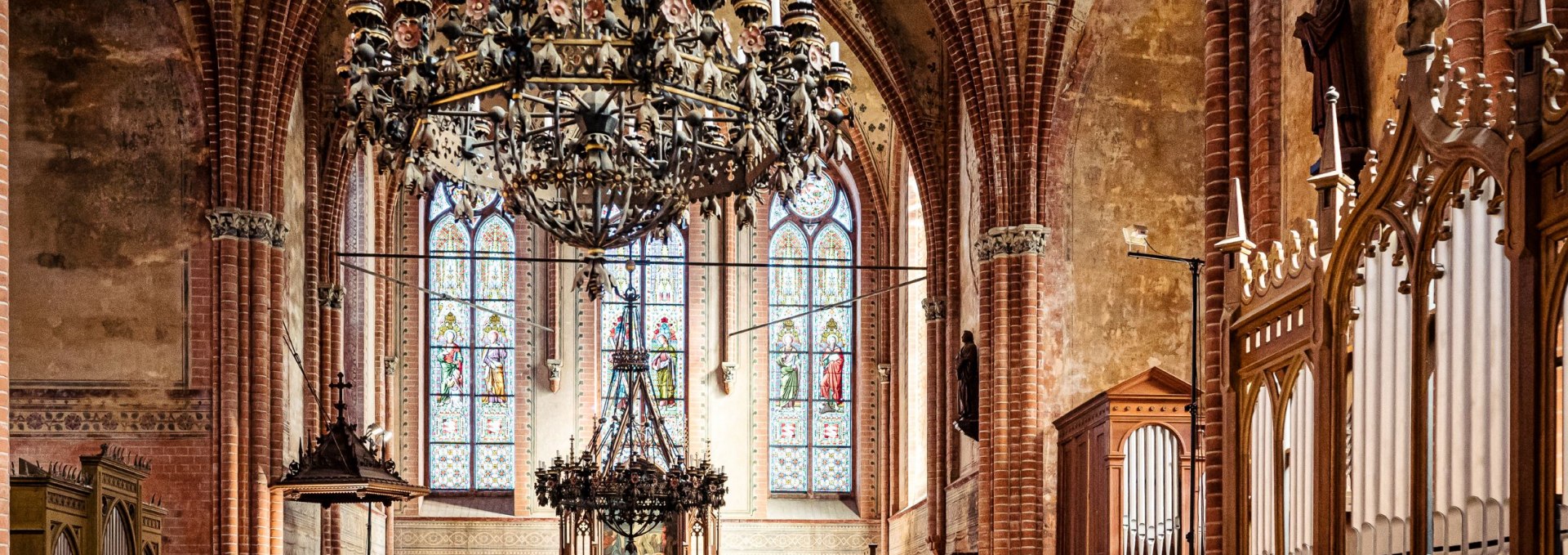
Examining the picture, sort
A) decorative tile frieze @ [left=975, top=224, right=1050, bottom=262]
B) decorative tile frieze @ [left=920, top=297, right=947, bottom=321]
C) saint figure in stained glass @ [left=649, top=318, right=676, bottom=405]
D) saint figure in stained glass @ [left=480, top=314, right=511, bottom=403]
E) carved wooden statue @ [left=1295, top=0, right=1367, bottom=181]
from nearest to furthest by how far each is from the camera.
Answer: carved wooden statue @ [left=1295, top=0, right=1367, bottom=181] → decorative tile frieze @ [left=975, top=224, right=1050, bottom=262] → decorative tile frieze @ [left=920, top=297, right=947, bottom=321] → saint figure in stained glass @ [left=480, top=314, right=511, bottom=403] → saint figure in stained glass @ [left=649, top=318, right=676, bottom=405]

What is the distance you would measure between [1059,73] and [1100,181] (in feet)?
4.00

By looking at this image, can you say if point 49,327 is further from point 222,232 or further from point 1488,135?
point 1488,135

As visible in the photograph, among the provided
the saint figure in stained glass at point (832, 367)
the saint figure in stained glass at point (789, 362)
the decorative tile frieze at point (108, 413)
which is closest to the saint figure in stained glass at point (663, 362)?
the saint figure in stained glass at point (789, 362)

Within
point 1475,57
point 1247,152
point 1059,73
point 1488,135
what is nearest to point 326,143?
point 1059,73

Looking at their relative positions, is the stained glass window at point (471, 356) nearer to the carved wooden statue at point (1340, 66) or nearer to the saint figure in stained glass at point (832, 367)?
the saint figure in stained glass at point (832, 367)

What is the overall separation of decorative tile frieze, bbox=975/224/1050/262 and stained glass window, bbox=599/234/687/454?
11.2 metres

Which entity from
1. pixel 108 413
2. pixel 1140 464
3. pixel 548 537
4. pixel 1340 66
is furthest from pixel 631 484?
pixel 1340 66

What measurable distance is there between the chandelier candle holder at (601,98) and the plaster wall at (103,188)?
10748mm

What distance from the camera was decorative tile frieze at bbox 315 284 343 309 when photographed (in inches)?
961

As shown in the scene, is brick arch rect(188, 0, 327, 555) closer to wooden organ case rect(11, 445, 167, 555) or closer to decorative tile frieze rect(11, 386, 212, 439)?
decorative tile frieze rect(11, 386, 212, 439)

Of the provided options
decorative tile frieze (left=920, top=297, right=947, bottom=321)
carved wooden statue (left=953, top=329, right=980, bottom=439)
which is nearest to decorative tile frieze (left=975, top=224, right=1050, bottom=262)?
carved wooden statue (left=953, top=329, right=980, bottom=439)

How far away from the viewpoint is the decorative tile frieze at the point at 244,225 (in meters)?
20.1

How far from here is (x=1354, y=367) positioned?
6969 mm

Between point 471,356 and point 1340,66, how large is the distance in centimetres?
2189
